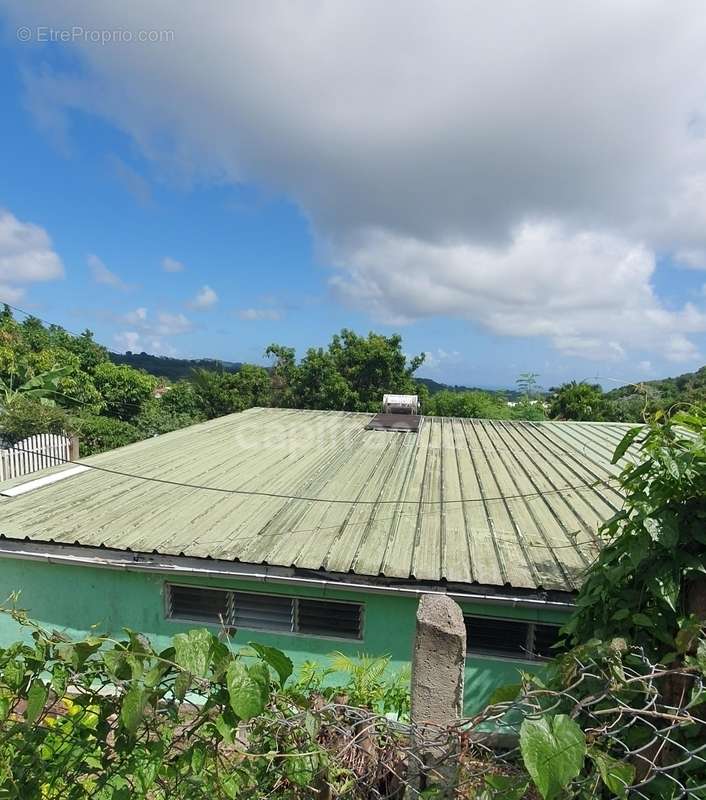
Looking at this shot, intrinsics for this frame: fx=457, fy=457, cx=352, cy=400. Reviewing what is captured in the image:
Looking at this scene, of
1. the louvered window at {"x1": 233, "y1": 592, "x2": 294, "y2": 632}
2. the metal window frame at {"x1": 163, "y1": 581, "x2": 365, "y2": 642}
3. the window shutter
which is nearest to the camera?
the metal window frame at {"x1": 163, "y1": 581, "x2": 365, "y2": 642}

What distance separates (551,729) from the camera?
131 cm

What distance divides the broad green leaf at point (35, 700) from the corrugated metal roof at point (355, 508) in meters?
2.65

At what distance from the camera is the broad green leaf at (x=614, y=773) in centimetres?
132

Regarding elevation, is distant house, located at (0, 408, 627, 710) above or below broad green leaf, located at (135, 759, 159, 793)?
below

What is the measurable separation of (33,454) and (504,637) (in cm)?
1316

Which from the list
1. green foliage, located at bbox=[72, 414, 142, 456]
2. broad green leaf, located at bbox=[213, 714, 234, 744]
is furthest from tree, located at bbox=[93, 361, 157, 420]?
broad green leaf, located at bbox=[213, 714, 234, 744]

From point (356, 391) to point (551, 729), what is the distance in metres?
23.3

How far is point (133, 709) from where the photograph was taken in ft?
4.48

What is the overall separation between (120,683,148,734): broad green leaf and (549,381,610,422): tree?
21704 mm

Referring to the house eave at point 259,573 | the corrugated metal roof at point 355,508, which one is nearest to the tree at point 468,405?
the corrugated metal roof at point 355,508

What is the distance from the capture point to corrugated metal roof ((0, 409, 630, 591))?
4586 millimetres

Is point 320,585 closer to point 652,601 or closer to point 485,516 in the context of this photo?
point 485,516

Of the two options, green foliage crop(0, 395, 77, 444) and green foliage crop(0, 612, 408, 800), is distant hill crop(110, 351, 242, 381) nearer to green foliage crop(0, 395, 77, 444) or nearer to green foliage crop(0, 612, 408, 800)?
green foliage crop(0, 395, 77, 444)

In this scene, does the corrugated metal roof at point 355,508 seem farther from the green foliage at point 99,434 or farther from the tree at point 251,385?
the tree at point 251,385
